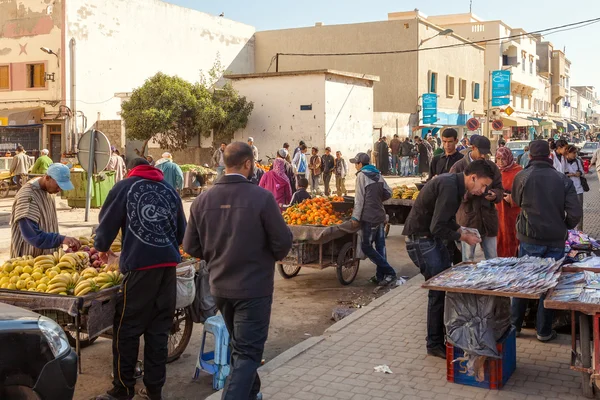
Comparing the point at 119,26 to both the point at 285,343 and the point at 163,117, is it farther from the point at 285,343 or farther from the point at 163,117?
the point at 285,343

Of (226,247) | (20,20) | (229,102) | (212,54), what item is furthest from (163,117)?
(226,247)

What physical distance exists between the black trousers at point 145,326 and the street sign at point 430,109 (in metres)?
34.1

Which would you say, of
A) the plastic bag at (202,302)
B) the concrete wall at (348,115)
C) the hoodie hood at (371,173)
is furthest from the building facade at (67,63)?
the plastic bag at (202,302)

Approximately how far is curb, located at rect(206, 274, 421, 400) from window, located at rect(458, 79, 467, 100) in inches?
1546

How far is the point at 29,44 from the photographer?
30.0 m

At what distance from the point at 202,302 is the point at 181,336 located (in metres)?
0.60

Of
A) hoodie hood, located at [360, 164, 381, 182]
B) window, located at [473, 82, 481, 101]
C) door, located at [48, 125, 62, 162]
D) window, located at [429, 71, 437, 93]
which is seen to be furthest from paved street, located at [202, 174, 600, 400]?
window, located at [473, 82, 481, 101]

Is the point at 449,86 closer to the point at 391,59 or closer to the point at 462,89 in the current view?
the point at 462,89

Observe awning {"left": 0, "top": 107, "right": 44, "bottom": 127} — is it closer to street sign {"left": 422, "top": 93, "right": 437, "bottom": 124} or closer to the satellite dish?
the satellite dish

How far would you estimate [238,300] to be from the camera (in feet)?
14.5

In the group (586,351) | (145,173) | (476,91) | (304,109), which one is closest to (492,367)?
(586,351)

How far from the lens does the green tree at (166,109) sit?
2873 cm

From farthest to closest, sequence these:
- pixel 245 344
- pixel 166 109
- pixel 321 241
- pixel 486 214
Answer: pixel 166 109, pixel 321 241, pixel 486 214, pixel 245 344

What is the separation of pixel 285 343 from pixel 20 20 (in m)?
28.1
